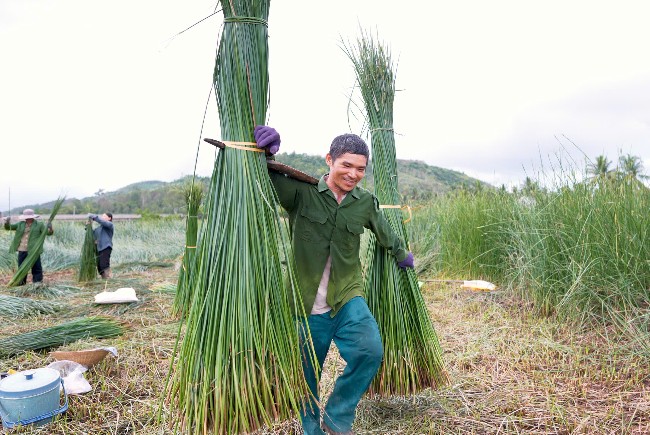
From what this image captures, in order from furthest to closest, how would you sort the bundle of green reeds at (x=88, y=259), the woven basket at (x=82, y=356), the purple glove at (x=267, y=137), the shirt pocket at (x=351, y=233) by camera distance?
the bundle of green reeds at (x=88, y=259) < the woven basket at (x=82, y=356) < the shirt pocket at (x=351, y=233) < the purple glove at (x=267, y=137)

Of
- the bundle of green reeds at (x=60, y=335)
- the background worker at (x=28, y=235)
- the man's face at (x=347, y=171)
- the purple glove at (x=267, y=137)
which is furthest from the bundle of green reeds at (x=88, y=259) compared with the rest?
the purple glove at (x=267, y=137)

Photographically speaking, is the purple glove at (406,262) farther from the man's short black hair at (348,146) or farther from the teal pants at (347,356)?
the man's short black hair at (348,146)

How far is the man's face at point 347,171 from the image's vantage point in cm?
206

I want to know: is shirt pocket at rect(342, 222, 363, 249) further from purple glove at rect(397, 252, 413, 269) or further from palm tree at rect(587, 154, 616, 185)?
palm tree at rect(587, 154, 616, 185)

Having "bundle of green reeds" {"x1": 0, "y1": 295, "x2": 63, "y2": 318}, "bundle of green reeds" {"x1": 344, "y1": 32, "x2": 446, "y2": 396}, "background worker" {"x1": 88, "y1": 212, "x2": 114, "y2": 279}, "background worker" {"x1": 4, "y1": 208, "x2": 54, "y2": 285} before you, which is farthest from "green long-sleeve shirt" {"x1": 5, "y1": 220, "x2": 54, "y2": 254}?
"bundle of green reeds" {"x1": 344, "y1": 32, "x2": 446, "y2": 396}

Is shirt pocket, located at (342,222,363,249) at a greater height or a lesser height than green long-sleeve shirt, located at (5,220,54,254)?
greater

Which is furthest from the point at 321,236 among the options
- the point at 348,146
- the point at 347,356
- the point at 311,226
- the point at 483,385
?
the point at 483,385

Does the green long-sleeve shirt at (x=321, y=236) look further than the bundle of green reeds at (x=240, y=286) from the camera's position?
Yes

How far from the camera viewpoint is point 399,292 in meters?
2.54

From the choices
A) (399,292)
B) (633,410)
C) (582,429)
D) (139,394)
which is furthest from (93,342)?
(633,410)

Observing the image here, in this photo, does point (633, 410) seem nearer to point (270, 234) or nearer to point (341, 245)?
point (341, 245)

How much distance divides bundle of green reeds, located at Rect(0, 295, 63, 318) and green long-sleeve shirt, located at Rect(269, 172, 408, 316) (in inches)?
169

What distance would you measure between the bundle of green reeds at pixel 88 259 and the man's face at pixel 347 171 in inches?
264

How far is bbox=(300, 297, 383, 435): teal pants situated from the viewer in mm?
2066
